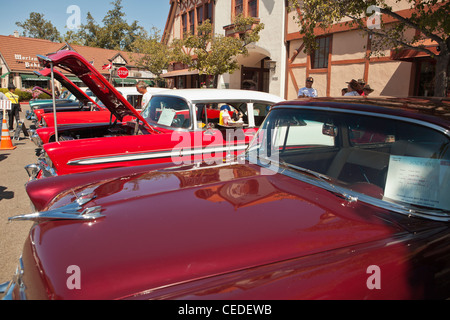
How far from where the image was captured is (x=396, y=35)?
6.75m

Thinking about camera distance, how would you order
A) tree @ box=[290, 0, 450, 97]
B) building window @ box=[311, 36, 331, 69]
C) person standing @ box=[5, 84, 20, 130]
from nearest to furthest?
1. tree @ box=[290, 0, 450, 97]
2. person standing @ box=[5, 84, 20, 130]
3. building window @ box=[311, 36, 331, 69]

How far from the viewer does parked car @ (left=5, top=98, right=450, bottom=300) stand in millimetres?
1293

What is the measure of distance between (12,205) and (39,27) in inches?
2900

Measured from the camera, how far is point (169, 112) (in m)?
5.20

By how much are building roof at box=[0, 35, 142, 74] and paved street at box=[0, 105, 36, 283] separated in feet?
91.6

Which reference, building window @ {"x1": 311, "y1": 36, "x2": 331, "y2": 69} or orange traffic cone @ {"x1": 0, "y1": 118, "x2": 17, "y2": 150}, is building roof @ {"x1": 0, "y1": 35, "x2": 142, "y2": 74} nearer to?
orange traffic cone @ {"x1": 0, "y1": 118, "x2": 17, "y2": 150}

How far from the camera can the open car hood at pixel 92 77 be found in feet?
14.1

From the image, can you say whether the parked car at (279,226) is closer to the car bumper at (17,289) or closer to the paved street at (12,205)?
the car bumper at (17,289)

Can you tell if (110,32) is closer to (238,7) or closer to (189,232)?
(238,7)

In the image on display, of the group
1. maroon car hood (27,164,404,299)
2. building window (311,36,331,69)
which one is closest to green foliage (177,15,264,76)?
building window (311,36,331,69)

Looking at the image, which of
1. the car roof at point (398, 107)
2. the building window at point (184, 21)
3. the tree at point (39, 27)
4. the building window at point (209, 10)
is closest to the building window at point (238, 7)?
the building window at point (209, 10)

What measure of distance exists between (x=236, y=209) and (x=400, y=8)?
33.4 feet

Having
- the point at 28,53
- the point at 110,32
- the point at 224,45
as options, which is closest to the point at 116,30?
the point at 110,32

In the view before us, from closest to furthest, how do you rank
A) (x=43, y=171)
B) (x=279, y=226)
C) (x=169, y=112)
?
(x=279, y=226) → (x=43, y=171) → (x=169, y=112)
